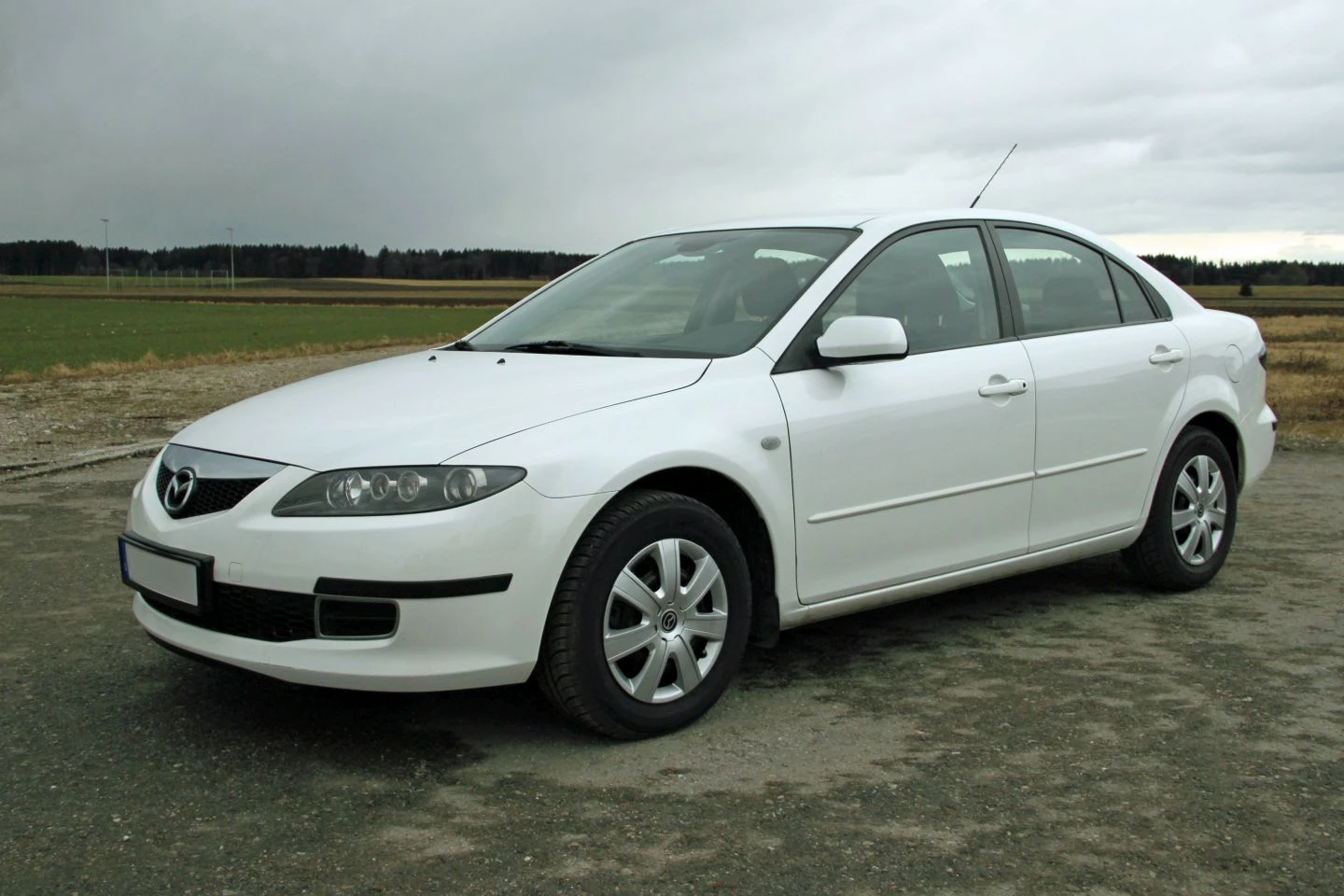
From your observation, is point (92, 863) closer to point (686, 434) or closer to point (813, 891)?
point (813, 891)

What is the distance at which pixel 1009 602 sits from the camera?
19.0ft

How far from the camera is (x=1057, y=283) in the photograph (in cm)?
542

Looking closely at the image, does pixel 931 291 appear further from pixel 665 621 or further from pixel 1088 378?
pixel 665 621

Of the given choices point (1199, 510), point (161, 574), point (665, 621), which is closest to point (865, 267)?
point (665, 621)

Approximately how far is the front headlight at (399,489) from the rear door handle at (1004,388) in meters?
1.89

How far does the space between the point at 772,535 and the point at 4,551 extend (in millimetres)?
4407

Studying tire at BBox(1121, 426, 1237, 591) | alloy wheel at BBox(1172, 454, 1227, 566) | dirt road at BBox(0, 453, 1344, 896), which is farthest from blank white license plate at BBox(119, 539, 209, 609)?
alloy wheel at BBox(1172, 454, 1227, 566)

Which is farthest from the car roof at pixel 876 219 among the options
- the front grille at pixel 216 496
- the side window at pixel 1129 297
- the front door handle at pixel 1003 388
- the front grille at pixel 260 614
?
the front grille at pixel 260 614

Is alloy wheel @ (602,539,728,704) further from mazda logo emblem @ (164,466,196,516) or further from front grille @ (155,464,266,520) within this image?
mazda logo emblem @ (164,466,196,516)

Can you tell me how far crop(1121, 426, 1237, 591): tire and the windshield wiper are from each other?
2.46 m

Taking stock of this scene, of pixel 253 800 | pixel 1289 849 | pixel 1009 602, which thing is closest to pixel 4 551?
pixel 253 800

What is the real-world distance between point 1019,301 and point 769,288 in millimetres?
1115

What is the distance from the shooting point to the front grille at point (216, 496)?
151 inches

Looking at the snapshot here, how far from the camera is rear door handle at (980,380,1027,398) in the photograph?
15.8 feet
